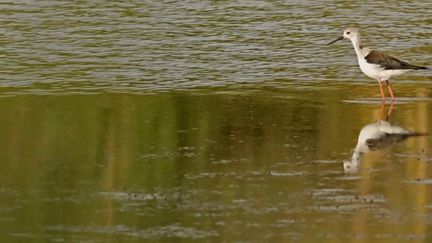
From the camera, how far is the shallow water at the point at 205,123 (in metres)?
10.2

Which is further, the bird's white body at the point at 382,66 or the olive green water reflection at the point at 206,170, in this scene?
the bird's white body at the point at 382,66

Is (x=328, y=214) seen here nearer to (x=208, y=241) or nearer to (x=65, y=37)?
(x=208, y=241)

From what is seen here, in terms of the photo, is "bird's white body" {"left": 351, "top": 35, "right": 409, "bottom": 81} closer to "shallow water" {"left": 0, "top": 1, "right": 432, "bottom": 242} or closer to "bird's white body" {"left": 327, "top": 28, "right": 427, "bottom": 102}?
"bird's white body" {"left": 327, "top": 28, "right": 427, "bottom": 102}

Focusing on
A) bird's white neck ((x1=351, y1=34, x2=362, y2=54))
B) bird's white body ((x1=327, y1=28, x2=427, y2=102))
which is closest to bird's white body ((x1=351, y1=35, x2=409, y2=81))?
bird's white body ((x1=327, y1=28, x2=427, y2=102))

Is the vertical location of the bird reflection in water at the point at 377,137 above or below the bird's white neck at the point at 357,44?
below

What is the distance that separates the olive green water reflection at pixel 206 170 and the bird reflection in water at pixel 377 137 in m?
0.11

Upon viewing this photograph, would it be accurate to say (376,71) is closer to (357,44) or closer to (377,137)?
(357,44)

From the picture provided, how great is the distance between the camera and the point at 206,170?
11930mm

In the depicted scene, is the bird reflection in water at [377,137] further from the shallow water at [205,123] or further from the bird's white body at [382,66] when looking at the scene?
the bird's white body at [382,66]

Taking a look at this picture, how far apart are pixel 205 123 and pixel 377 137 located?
1.98 m

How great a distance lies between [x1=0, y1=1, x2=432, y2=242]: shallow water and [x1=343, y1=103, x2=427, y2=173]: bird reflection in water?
12 cm

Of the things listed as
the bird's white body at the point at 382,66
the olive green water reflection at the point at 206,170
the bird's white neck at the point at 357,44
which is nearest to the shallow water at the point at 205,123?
the olive green water reflection at the point at 206,170

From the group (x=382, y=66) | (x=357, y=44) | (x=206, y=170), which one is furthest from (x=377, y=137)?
(x=357, y=44)

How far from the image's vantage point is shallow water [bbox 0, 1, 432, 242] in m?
10.2
